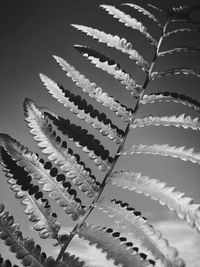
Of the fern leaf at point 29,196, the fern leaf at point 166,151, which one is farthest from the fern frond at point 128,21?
the fern leaf at point 29,196

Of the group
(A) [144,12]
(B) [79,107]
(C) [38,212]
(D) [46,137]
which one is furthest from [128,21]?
(C) [38,212]

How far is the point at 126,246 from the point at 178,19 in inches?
46.3

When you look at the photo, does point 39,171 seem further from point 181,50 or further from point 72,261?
point 181,50

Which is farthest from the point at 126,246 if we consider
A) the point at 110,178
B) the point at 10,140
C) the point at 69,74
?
the point at 69,74

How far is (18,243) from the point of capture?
1.21 m

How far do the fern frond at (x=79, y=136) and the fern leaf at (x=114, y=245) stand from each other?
0.31m

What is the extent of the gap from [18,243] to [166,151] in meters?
0.60

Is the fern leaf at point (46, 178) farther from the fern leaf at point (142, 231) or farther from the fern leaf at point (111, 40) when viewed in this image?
the fern leaf at point (111, 40)

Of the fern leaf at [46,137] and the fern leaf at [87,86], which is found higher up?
the fern leaf at [87,86]

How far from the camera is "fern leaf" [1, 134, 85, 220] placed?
1.31 m

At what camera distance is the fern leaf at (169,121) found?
4.71 ft

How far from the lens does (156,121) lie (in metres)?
1.54

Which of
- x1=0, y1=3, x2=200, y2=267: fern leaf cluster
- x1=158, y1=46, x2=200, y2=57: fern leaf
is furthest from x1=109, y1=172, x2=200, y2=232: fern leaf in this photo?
x1=158, y1=46, x2=200, y2=57: fern leaf

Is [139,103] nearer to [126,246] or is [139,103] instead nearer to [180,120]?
[180,120]
